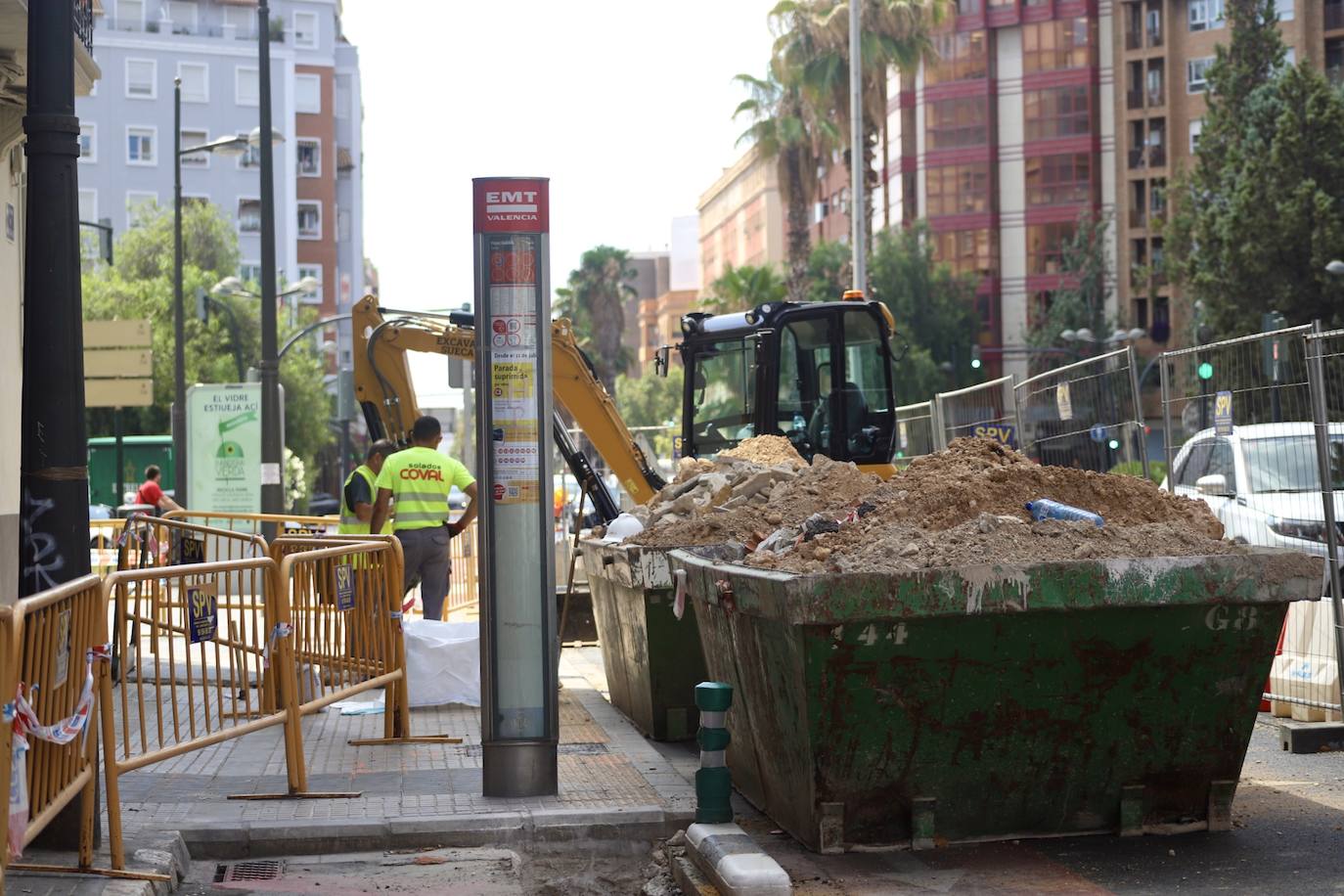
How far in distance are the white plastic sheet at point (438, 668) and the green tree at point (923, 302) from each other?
54.8 m

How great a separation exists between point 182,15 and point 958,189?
37.4m

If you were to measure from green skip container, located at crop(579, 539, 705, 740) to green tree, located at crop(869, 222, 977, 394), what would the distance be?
55.7m

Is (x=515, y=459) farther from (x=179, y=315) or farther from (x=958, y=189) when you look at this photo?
(x=958, y=189)

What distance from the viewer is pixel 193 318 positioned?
166ft

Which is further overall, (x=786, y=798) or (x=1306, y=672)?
(x=1306, y=672)

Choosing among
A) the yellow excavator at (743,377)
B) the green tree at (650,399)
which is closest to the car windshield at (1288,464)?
the yellow excavator at (743,377)

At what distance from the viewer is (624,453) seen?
14898mm

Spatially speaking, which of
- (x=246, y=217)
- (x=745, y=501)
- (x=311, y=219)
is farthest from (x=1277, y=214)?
(x=311, y=219)

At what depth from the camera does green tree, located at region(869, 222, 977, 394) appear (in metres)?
66.1

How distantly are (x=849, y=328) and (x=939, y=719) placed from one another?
9239 mm

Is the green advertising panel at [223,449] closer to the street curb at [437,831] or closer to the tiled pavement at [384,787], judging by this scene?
the tiled pavement at [384,787]

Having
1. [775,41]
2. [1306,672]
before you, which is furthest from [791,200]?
[1306,672]

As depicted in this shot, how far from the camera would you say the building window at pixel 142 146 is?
7631 cm

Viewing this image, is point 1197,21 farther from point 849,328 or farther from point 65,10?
point 65,10
